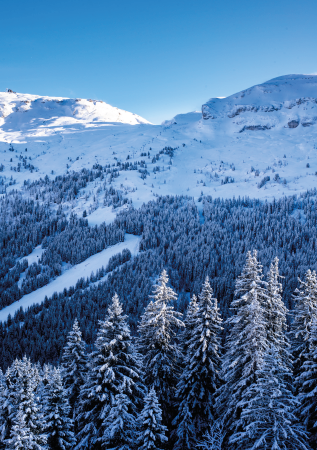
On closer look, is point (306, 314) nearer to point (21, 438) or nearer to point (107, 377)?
point (107, 377)

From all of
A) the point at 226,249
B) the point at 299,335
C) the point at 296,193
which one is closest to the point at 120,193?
the point at 226,249

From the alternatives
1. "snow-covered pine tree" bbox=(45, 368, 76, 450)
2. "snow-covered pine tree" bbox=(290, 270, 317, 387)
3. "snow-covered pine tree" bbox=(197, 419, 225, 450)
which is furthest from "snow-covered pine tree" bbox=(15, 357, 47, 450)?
"snow-covered pine tree" bbox=(290, 270, 317, 387)

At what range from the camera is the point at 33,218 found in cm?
17212

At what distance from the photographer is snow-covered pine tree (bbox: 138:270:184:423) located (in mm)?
24297

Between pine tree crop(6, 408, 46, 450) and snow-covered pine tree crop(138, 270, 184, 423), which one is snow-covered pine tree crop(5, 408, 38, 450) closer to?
pine tree crop(6, 408, 46, 450)

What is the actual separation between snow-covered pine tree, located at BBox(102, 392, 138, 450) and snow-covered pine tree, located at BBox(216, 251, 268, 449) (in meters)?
6.19

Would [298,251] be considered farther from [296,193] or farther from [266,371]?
[266,371]

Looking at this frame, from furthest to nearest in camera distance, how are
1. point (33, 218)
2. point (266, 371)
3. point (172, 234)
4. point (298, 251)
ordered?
point (33, 218), point (172, 234), point (298, 251), point (266, 371)

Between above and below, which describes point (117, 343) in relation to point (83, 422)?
above

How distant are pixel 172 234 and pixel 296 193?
95014 mm

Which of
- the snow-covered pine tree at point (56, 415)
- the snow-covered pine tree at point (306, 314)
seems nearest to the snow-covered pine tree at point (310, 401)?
the snow-covered pine tree at point (306, 314)

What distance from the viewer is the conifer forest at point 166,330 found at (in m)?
17.4

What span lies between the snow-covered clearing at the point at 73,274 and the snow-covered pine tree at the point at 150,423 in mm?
101883

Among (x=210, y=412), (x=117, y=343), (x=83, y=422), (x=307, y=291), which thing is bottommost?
(x=210, y=412)
